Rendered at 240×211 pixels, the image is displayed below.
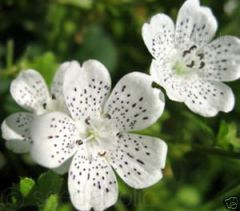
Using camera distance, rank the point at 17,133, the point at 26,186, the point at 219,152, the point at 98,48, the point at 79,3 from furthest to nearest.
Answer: the point at 98,48, the point at 79,3, the point at 219,152, the point at 17,133, the point at 26,186

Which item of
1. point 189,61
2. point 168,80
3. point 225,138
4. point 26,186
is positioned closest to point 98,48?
point 189,61

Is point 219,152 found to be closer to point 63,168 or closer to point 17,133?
point 63,168

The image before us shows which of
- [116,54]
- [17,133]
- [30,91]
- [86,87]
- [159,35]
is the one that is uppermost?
[159,35]

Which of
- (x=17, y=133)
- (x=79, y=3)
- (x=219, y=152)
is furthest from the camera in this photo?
(x=79, y=3)

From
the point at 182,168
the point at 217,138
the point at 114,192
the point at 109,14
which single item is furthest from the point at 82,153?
the point at 109,14

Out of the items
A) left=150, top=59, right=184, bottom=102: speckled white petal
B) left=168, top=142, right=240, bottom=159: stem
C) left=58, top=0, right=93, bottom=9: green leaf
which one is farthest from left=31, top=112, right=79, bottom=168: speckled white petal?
left=58, top=0, right=93, bottom=9: green leaf

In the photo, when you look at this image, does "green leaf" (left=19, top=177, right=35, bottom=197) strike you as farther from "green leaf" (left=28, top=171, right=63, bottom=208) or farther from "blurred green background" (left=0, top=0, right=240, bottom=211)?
"blurred green background" (left=0, top=0, right=240, bottom=211)

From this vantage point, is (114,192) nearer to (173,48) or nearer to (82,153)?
(82,153)
